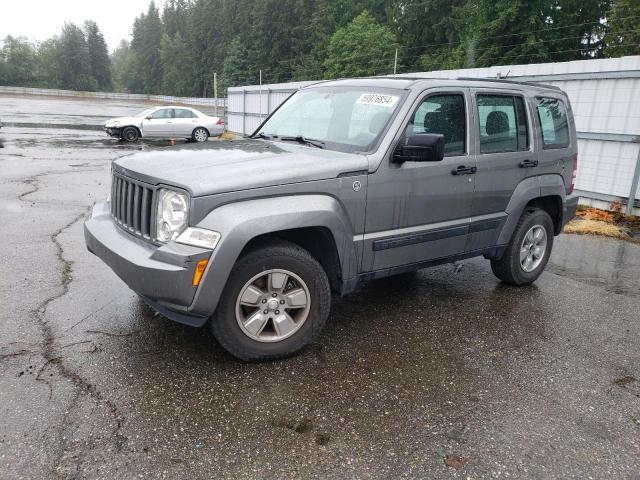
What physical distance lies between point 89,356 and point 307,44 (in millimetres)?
76388

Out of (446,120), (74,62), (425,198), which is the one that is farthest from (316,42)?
(425,198)

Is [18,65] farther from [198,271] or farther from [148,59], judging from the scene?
[198,271]

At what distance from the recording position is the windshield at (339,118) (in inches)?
153

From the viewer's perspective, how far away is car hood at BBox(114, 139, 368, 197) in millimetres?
3125

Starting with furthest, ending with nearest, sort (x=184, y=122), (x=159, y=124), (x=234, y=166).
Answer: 1. (x=184, y=122)
2. (x=159, y=124)
3. (x=234, y=166)

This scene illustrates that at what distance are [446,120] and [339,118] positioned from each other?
2.96ft

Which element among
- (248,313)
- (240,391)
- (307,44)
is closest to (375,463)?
(240,391)

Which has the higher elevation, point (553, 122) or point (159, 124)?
point (553, 122)

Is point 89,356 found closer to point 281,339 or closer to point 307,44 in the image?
point 281,339

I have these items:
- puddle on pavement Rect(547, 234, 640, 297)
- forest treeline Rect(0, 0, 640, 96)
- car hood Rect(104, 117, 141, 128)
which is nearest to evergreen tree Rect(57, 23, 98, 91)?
forest treeline Rect(0, 0, 640, 96)

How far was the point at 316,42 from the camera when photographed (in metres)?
70.6

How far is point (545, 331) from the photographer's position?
4.23 meters

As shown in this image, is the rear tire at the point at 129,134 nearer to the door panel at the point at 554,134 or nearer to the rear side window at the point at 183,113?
the rear side window at the point at 183,113

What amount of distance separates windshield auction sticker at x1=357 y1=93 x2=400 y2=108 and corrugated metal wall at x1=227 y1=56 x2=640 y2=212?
469 cm
